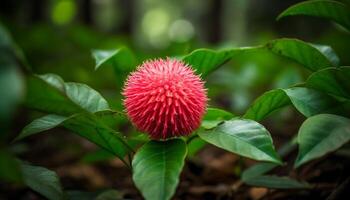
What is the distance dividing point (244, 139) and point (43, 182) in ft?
1.69

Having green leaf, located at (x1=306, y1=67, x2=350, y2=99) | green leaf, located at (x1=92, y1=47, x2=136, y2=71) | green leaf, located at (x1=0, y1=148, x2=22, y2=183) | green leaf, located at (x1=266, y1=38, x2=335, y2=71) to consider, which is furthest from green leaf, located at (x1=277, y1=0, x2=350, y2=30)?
green leaf, located at (x1=0, y1=148, x2=22, y2=183)

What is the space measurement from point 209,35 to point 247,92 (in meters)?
3.44

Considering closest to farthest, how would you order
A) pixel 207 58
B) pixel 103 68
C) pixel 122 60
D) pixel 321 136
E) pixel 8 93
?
pixel 8 93, pixel 321 136, pixel 207 58, pixel 122 60, pixel 103 68

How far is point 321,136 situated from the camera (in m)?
0.93

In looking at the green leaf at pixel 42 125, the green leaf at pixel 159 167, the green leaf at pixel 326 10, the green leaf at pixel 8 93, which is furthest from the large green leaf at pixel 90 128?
the green leaf at pixel 326 10

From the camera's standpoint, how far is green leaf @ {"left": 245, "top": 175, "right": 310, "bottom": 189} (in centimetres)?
134

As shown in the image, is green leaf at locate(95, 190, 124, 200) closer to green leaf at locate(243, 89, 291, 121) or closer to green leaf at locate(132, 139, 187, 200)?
green leaf at locate(132, 139, 187, 200)

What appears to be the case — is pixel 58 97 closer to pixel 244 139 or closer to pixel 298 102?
pixel 244 139

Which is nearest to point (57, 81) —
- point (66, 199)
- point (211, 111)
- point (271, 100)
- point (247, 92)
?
point (66, 199)

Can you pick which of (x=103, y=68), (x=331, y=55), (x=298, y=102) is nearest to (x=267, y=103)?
(x=298, y=102)

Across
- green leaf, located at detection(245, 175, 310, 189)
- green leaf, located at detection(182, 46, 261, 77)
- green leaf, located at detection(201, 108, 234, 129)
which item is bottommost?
green leaf, located at detection(245, 175, 310, 189)

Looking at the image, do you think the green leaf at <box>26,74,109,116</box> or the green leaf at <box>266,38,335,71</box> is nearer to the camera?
the green leaf at <box>26,74,109,116</box>

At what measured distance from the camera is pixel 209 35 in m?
6.30

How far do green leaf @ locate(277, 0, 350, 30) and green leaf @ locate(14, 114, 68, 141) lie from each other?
27.1 inches
